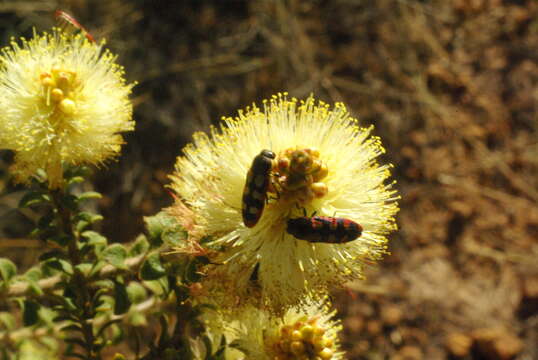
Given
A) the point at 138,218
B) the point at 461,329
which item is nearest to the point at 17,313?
the point at 138,218

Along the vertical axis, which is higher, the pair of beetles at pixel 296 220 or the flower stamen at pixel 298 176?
the flower stamen at pixel 298 176

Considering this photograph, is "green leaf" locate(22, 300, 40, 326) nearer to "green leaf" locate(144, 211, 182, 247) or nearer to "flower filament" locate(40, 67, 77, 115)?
"green leaf" locate(144, 211, 182, 247)

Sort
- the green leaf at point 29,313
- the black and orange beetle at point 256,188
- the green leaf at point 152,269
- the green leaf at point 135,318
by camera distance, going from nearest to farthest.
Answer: the black and orange beetle at point 256,188, the green leaf at point 152,269, the green leaf at point 29,313, the green leaf at point 135,318

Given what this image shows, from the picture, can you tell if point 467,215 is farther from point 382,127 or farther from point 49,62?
point 49,62

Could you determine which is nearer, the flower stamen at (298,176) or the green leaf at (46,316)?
the flower stamen at (298,176)

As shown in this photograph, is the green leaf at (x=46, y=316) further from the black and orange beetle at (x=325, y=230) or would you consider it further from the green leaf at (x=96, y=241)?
the black and orange beetle at (x=325, y=230)

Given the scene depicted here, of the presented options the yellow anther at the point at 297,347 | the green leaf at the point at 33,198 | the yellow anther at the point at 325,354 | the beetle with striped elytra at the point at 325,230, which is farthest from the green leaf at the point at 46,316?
the beetle with striped elytra at the point at 325,230

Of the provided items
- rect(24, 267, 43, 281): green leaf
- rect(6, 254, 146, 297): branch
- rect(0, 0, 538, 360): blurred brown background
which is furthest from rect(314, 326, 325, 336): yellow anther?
rect(0, 0, 538, 360): blurred brown background

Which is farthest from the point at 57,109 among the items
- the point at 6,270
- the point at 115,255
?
the point at 6,270
